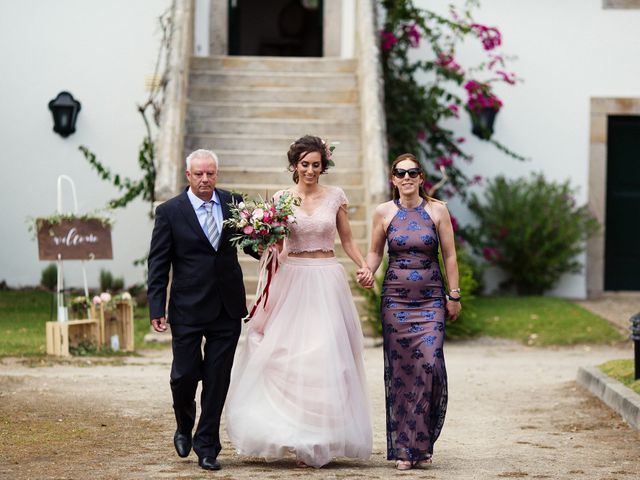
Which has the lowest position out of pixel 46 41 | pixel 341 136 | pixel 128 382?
pixel 128 382

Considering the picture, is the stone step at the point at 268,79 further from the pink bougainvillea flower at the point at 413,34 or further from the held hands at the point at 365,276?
the held hands at the point at 365,276

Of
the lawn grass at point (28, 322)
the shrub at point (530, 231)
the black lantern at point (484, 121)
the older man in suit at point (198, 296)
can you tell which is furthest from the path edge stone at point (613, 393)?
the black lantern at point (484, 121)

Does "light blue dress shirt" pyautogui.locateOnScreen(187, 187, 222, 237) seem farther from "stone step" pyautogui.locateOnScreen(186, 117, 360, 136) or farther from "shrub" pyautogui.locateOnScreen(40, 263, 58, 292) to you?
"shrub" pyautogui.locateOnScreen(40, 263, 58, 292)

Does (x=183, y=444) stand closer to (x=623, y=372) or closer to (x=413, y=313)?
(x=413, y=313)

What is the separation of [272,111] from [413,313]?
8.86 metres

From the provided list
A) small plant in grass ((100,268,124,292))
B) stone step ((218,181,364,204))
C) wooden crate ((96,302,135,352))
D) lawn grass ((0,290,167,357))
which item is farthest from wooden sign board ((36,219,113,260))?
small plant in grass ((100,268,124,292))

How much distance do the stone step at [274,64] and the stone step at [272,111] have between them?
1010 mm

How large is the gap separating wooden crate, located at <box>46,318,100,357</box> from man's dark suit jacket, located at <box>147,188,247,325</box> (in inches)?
200

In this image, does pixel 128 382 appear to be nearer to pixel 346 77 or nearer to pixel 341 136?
pixel 341 136

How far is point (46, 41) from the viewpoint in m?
18.1

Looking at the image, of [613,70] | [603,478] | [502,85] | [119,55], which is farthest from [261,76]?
[603,478]

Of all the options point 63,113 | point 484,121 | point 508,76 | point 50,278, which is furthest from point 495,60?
point 50,278

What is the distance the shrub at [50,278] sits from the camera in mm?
17719

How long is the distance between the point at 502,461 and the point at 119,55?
11.4m
